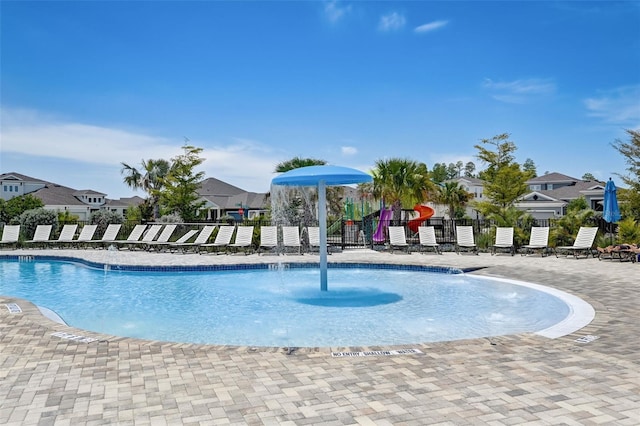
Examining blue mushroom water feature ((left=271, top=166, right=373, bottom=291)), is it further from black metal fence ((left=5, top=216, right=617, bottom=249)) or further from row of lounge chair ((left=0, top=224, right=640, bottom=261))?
black metal fence ((left=5, top=216, right=617, bottom=249))

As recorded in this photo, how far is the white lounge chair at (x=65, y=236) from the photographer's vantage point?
20469mm

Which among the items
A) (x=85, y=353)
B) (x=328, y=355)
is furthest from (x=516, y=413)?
(x=85, y=353)

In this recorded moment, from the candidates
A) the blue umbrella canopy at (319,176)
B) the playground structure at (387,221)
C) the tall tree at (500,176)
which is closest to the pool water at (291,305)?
the blue umbrella canopy at (319,176)

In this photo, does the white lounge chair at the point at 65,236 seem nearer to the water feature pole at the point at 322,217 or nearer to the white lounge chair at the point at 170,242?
the white lounge chair at the point at 170,242

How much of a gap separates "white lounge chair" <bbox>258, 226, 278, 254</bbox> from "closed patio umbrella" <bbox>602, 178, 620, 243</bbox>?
1129cm

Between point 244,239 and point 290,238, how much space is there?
1760 millimetres

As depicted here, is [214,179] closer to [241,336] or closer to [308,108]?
[308,108]

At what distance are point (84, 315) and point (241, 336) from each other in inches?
146

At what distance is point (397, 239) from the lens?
56.6 feet

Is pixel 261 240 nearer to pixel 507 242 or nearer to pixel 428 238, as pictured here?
pixel 428 238

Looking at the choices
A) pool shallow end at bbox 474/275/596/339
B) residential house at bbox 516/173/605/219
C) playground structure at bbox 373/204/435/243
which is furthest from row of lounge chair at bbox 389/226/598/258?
residential house at bbox 516/173/605/219

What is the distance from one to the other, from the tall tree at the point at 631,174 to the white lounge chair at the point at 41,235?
24481 millimetres

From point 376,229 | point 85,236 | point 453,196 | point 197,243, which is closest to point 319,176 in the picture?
point 197,243

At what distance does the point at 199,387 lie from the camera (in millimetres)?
4004
